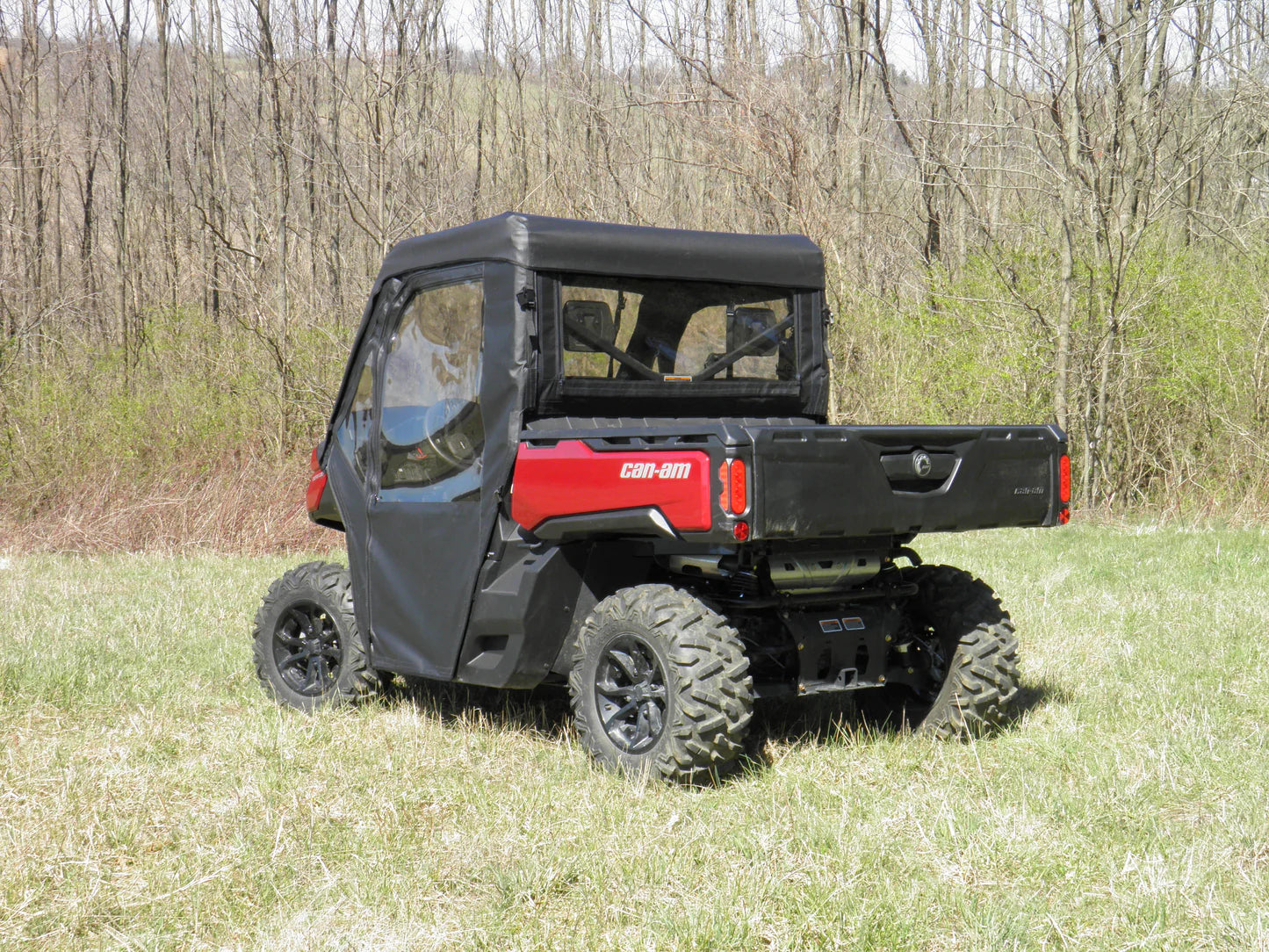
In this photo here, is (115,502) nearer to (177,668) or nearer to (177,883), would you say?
(177,668)

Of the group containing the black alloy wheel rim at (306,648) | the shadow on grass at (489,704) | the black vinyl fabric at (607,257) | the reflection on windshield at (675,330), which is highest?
the black vinyl fabric at (607,257)

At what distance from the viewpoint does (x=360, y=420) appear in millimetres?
5695

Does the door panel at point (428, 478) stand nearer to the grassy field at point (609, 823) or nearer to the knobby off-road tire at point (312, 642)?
the knobby off-road tire at point (312, 642)

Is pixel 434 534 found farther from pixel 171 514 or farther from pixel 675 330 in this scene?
pixel 171 514

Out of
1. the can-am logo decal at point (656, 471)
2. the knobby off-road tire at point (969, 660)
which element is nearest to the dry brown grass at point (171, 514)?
the knobby off-road tire at point (969, 660)

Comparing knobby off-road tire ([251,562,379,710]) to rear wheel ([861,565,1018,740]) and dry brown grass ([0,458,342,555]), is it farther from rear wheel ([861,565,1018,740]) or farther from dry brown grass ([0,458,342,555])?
dry brown grass ([0,458,342,555])

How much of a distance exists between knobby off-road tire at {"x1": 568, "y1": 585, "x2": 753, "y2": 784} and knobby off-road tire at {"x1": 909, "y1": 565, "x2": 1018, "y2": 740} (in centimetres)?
88

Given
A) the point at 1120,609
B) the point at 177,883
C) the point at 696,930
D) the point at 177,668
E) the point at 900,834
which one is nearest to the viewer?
the point at 696,930

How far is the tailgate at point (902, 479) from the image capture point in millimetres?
4168

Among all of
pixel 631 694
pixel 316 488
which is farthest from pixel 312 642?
pixel 631 694

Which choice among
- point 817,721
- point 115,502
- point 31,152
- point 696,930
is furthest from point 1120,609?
point 31,152

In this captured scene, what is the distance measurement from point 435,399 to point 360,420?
545mm

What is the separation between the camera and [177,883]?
12.0 feet

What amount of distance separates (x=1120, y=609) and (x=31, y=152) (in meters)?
14.9
